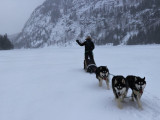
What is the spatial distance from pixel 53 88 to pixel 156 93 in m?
4.52

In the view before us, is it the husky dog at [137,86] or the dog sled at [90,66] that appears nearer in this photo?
the husky dog at [137,86]

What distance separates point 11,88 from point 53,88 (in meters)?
2.01

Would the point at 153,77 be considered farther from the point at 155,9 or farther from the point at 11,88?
the point at 155,9

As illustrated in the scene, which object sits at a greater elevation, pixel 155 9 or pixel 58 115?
pixel 155 9

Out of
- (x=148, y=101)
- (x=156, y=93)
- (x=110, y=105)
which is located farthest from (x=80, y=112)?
(x=156, y=93)

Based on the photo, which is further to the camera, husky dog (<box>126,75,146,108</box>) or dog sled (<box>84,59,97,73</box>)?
dog sled (<box>84,59,97,73</box>)

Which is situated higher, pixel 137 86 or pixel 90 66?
pixel 137 86

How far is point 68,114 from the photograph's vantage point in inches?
220

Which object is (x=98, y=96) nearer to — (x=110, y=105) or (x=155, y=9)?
(x=110, y=105)

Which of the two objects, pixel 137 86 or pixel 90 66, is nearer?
pixel 137 86

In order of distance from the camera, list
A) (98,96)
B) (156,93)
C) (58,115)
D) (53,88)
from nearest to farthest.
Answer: (58,115), (98,96), (156,93), (53,88)

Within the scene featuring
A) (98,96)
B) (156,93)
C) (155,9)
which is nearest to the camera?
(98,96)

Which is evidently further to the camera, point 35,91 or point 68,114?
point 35,91

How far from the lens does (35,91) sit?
26.2ft
